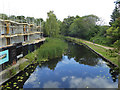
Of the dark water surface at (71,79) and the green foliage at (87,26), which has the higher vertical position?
the green foliage at (87,26)

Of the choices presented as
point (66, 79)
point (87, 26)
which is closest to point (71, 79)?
point (66, 79)

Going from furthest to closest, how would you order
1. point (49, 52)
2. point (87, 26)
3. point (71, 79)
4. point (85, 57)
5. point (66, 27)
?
point (66, 27), point (87, 26), point (49, 52), point (85, 57), point (71, 79)

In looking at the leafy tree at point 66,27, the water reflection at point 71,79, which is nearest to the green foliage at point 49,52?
the water reflection at point 71,79

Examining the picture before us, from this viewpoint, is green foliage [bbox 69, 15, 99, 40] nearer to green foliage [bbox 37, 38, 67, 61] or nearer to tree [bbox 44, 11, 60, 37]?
tree [bbox 44, 11, 60, 37]

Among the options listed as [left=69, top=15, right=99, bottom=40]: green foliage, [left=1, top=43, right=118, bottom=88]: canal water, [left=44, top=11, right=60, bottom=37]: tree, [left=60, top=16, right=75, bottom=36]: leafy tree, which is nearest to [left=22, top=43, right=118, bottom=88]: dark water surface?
[left=1, top=43, right=118, bottom=88]: canal water

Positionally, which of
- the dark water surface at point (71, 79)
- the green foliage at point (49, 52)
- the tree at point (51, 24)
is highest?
the tree at point (51, 24)

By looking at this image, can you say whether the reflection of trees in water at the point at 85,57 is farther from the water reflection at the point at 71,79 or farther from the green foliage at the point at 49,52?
the water reflection at the point at 71,79

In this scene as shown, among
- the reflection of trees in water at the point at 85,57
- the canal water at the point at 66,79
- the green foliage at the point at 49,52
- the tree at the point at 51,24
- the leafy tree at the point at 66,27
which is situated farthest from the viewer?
the leafy tree at the point at 66,27

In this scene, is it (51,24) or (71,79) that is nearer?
(71,79)

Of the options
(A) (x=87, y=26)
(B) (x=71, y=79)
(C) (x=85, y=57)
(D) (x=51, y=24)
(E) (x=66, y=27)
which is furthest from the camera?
(E) (x=66, y=27)

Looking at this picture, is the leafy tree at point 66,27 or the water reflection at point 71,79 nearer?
the water reflection at point 71,79

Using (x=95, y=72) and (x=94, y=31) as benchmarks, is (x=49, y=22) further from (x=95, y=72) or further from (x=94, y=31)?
(x=95, y=72)

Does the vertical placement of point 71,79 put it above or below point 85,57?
below

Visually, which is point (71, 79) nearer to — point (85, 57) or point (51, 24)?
point (85, 57)
